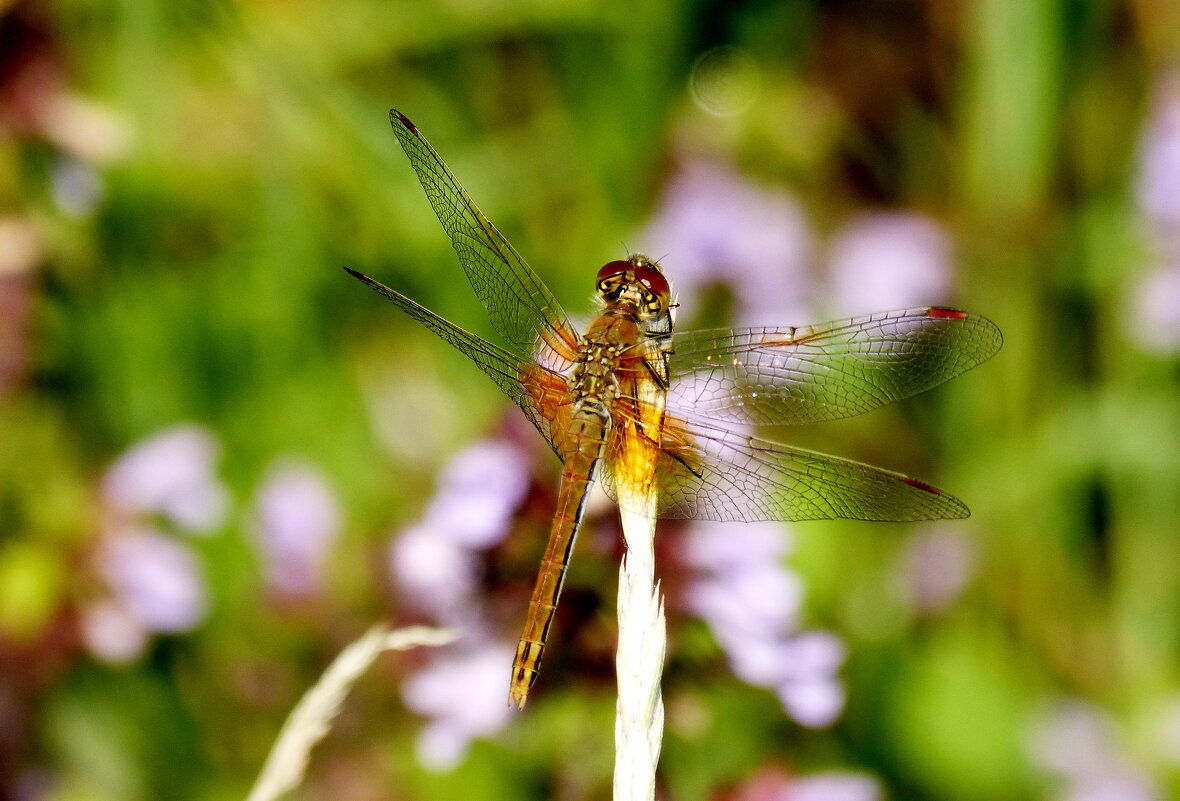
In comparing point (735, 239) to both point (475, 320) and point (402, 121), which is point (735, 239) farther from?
point (402, 121)

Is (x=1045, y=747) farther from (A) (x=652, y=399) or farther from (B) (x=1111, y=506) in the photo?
(A) (x=652, y=399)

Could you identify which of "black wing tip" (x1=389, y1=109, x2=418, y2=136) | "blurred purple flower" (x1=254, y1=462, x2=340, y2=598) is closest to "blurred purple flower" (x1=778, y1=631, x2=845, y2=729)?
"black wing tip" (x1=389, y1=109, x2=418, y2=136)

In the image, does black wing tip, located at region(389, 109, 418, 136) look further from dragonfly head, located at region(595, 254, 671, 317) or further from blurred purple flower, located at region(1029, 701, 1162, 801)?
blurred purple flower, located at region(1029, 701, 1162, 801)

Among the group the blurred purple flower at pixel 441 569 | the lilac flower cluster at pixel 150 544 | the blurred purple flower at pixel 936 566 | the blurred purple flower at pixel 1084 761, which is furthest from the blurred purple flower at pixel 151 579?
the blurred purple flower at pixel 1084 761

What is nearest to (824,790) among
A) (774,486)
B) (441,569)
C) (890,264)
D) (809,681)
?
(809,681)

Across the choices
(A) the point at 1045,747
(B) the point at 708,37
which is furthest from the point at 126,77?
(A) the point at 1045,747

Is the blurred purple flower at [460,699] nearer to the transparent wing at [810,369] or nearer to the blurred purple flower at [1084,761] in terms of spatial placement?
the transparent wing at [810,369]
